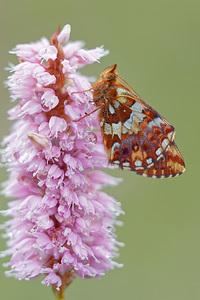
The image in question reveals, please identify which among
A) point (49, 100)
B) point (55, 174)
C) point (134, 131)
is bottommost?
point (55, 174)

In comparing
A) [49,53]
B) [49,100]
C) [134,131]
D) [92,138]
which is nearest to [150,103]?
[134,131]

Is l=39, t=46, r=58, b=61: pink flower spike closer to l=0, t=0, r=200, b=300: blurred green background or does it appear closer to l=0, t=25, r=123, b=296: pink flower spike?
l=0, t=25, r=123, b=296: pink flower spike

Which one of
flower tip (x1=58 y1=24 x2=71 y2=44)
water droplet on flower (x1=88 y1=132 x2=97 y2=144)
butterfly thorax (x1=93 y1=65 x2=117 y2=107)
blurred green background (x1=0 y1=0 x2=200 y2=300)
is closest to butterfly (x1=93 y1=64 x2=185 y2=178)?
butterfly thorax (x1=93 y1=65 x2=117 y2=107)

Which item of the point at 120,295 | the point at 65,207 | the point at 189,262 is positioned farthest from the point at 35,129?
the point at 189,262

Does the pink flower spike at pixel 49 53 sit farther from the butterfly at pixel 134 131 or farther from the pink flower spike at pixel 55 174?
the butterfly at pixel 134 131

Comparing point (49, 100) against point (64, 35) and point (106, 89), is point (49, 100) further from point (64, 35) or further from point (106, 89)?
point (106, 89)
